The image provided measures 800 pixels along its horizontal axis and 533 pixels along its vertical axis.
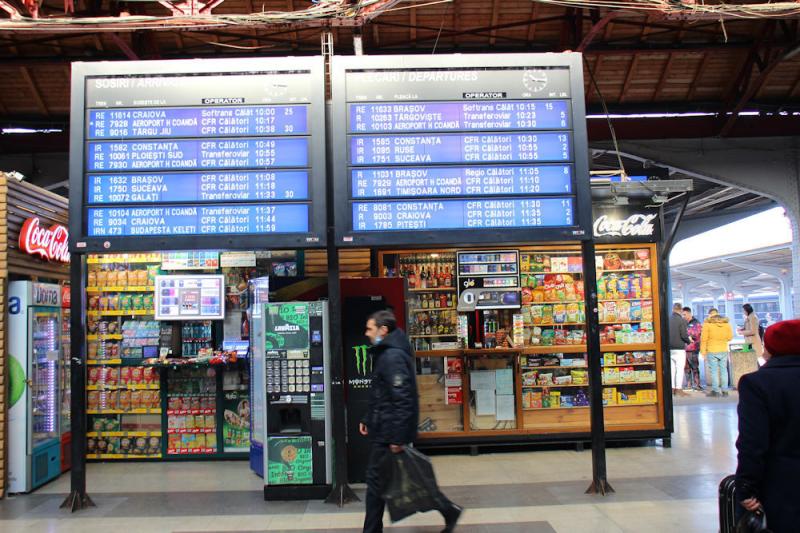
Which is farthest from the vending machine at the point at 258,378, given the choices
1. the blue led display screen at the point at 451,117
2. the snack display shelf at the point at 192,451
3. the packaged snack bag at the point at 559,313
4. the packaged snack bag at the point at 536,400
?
the packaged snack bag at the point at 559,313

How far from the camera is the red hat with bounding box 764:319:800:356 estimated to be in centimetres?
319

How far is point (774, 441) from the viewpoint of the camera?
3.16 m

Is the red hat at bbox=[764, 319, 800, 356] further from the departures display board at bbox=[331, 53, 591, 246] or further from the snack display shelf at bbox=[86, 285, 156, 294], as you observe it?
the snack display shelf at bbox=[86, 285, 156, 294]

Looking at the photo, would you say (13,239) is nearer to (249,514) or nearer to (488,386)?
(249,514)

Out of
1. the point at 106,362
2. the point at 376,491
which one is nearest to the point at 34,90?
the point at 106,362

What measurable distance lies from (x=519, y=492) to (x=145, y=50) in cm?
872

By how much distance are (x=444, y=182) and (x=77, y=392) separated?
14.1 ft

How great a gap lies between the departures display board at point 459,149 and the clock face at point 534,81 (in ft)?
0.03

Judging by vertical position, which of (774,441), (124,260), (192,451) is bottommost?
(192,451)

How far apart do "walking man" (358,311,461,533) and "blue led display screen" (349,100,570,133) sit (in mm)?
2369

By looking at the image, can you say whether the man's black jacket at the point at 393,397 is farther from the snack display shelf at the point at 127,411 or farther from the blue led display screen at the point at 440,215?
the snack display shelf at the point at 127,411

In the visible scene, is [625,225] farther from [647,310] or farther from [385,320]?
[385,320]

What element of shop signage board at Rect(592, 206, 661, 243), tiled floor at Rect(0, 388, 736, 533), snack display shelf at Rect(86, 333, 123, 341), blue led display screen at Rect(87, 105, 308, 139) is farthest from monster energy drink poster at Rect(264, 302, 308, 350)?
shop signage board at Rect(592, 206, 661, 243)

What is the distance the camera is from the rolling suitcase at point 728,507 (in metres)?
3.35
